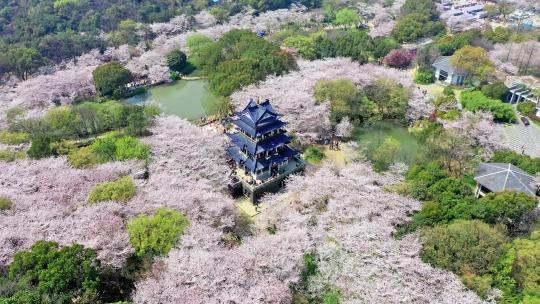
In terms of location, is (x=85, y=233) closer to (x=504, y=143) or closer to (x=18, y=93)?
(x=18, y=93)

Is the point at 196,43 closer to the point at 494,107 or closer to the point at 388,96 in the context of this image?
the point at 388,96

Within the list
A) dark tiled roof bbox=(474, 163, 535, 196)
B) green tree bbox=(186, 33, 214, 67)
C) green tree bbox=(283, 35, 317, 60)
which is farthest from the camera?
green tree bbox=(186, 33, 214, 67)

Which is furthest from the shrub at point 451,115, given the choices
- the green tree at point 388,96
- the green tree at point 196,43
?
the green tree at point 196,43

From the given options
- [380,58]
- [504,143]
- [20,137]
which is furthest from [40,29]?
[504,143]

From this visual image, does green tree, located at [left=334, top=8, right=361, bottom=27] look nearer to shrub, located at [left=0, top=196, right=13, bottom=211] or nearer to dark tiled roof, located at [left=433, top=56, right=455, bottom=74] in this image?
dark tiled roof, located at [left=433, top=56, right=455, bottom=74]

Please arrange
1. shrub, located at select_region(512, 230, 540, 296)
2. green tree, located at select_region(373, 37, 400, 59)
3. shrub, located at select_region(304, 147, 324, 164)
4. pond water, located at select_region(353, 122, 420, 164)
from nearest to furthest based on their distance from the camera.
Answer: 1. shrub, located at select_region(512, 230, 540, 296)
2. shrub, located at select_region(304, 147, 324, 164)
3. pond water, located at select_region(353, 122, 420, 164)
4. green tree, located at select_region(373, 37, 400, 59)

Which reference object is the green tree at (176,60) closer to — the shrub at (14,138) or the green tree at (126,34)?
the green tree at (126,34)

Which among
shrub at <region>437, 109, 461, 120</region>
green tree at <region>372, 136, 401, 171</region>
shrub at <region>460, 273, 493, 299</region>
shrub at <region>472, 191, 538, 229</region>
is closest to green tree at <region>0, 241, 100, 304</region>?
shrub at <region>460, 273, 493, 299</region>
